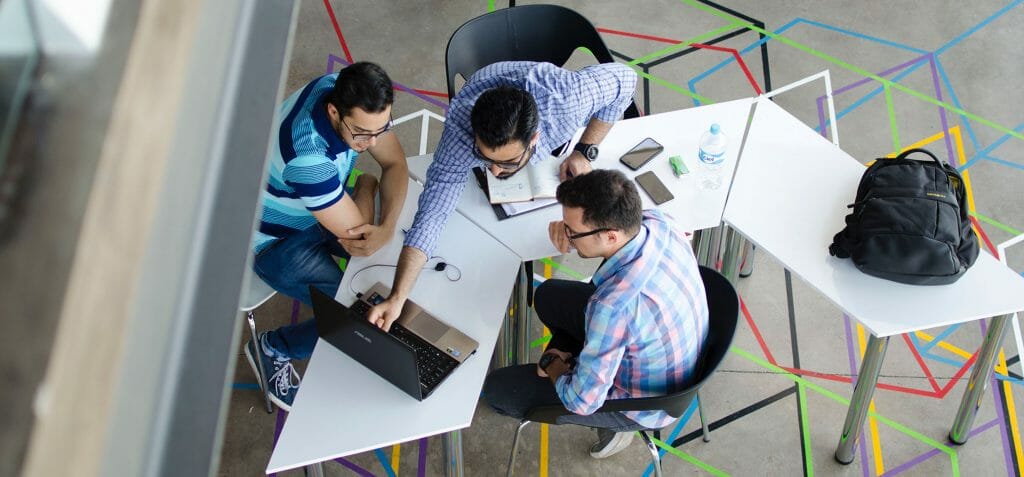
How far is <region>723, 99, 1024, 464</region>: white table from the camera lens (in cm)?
289

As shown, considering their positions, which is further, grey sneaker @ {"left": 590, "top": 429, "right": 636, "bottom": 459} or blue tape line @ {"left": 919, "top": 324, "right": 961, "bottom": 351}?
blue tape line @ {"left": 919, "top": 324, "right": 961, "bottom": 351}

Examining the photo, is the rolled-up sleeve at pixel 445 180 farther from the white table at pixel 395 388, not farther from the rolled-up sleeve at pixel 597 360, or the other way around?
the rolled-up sleeve at pixel 597 360

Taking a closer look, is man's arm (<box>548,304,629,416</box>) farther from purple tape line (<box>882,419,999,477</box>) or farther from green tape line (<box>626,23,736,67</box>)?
green tape line (<box>626,23,736,67</box>)

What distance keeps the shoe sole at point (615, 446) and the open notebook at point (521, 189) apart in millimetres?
904

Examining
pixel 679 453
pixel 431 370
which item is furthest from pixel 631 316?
pixel 679 453

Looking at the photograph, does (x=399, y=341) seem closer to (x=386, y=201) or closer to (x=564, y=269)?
(x=386, y=201)

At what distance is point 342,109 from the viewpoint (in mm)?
2748

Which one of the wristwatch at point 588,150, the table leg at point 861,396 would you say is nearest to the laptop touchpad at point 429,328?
the wristwatch at point 588,150

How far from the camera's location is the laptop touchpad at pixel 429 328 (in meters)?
2.82

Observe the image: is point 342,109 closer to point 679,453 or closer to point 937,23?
point 679,453

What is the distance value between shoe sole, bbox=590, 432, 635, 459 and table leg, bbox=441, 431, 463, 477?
0.65 metres

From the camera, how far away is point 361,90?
272 cm

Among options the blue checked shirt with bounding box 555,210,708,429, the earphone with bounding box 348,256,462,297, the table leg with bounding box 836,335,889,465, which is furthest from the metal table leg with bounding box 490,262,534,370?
the table leg with bounding box 836,335,889,465

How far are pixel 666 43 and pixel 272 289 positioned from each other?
2.53m
